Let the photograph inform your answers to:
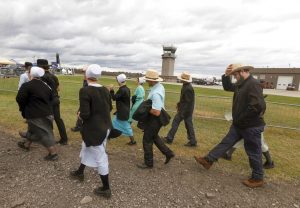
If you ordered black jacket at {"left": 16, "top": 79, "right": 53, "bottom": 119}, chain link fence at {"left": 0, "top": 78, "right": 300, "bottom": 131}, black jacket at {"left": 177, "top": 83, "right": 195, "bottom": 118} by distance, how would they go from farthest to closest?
chain link fence at {"left": 0, "top": 78, "right": 300, "bottom": 131}, black jacket at {"left": 177, "top": 83, "right": 195, "bottom": 118}, black jacket at {"left": 16, "top": 79, "right": 53, "bottom": 119}

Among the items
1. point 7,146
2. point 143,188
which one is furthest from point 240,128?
point 7,146

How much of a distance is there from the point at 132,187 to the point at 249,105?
2.28 meters

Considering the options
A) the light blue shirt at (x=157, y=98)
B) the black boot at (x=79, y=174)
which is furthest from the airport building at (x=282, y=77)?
the black boot at (x=79, y=174)

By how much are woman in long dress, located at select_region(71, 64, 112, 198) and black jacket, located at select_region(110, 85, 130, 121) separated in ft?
7.07

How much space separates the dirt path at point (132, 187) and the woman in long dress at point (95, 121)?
400 millimetres

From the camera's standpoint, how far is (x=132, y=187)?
13.5 feet

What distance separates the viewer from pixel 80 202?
3615mm

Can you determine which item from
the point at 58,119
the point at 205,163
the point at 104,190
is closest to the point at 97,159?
the point at 104,190

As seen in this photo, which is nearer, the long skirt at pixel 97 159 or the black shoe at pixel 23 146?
the long skirt at pixel 97 159

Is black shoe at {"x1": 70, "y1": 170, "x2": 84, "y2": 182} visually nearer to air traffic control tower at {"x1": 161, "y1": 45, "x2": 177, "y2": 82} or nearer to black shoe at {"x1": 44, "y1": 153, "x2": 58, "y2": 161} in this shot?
black shoe at {"x1": 44, "y1": 153, "x2": 58, "y2": 161}

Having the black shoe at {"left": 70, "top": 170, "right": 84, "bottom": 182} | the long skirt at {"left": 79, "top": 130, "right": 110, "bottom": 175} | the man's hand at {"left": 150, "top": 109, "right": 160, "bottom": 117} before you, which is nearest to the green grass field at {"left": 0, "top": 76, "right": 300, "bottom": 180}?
the man's hand at {"left": 150, "top": 109, "right": 160, "bottom": 117}

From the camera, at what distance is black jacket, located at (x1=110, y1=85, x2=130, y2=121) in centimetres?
604

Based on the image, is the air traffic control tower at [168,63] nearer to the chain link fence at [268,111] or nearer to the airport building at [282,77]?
the airport building at [282,77]

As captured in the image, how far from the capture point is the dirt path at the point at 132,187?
371 cm
